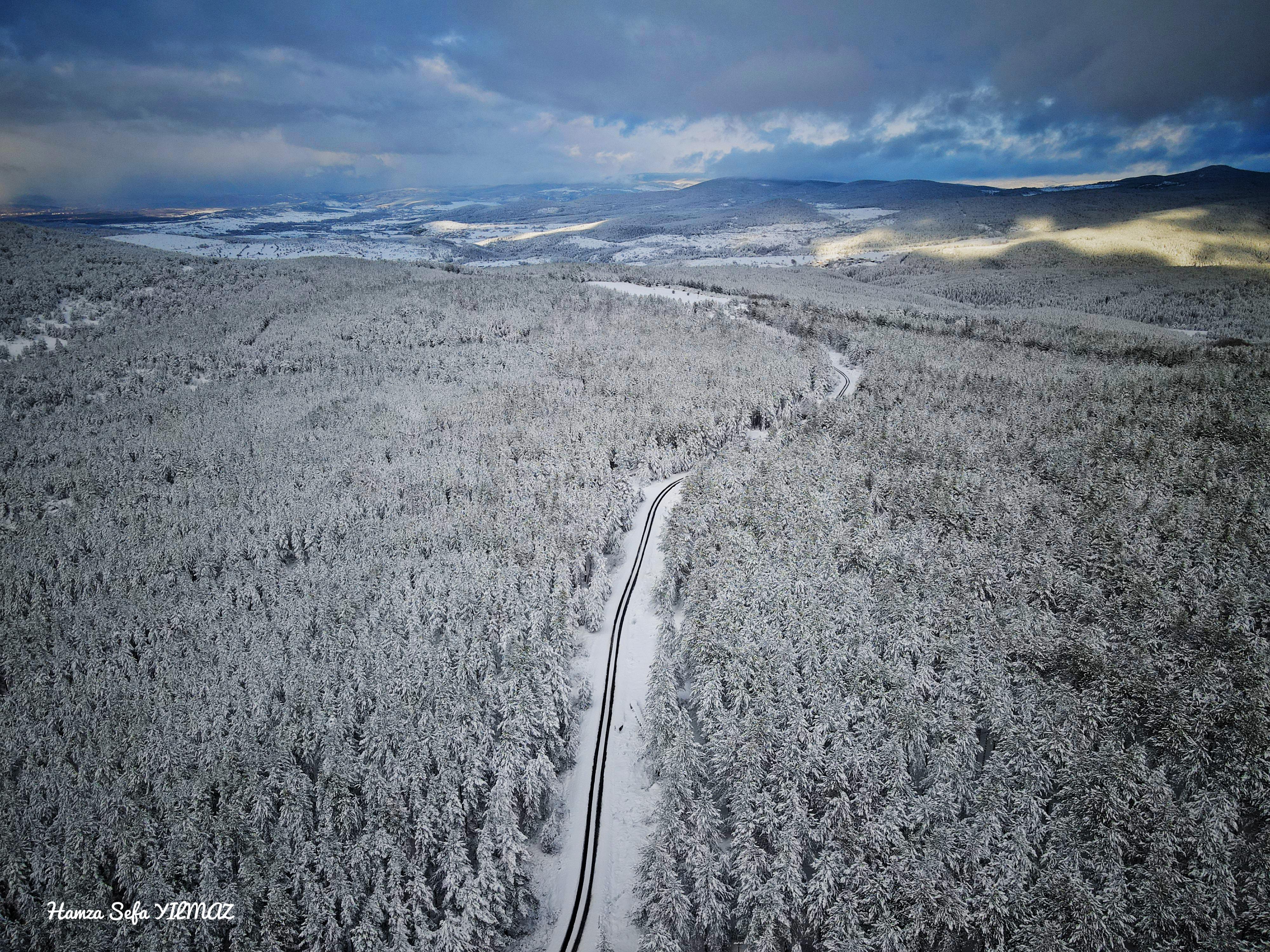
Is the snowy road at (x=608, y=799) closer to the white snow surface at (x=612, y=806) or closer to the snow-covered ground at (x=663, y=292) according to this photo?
the white snow surface at (x=612, y=806)

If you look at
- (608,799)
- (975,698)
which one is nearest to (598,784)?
(608,799)

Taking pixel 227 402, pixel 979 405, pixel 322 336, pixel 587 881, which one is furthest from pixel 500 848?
pixel 322 336

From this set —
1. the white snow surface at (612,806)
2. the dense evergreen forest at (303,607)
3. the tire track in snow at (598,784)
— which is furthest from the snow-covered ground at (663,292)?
the white snow surface at (612,806)

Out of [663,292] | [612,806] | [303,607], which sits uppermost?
[663,292]

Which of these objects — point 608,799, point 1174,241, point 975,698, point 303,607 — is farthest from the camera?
point 1174,241

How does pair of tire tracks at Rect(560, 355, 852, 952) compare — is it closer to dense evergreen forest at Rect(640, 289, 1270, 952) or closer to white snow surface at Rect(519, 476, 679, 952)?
white snow surface at Rect(519, 476, 679, 952)

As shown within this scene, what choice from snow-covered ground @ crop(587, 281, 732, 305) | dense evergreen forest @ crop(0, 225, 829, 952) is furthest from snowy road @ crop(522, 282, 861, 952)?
snow-covered ground @ crop(587, 281, 732, 305)

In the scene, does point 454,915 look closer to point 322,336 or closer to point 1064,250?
point 322,336

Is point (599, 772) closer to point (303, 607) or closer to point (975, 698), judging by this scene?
point (975, 698)
